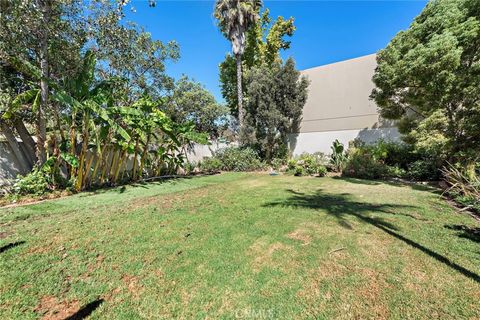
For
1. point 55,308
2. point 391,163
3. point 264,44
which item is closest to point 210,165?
point 391,163

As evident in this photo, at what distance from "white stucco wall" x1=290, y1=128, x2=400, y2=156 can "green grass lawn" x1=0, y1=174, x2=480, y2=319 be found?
873 cm

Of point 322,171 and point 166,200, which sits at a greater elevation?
point 322,171

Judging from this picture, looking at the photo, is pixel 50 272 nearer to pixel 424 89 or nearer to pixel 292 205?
pixel 292 205

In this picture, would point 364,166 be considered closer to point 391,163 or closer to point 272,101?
point 391,163

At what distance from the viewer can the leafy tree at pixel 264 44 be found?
18797 millimetres

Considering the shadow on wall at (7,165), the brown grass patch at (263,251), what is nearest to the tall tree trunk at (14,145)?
the shadow on wall at (7,165)

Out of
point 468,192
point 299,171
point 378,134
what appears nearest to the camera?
point 468,192

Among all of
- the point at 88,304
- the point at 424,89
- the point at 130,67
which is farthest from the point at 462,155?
the point at 130,67

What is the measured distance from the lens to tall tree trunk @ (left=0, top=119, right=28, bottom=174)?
695 centimetres

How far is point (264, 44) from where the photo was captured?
62.4 feet

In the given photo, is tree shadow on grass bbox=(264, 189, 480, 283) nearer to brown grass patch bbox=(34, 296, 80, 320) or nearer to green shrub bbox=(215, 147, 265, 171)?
brown grass patch bbox=(34, 296, 80, 320)

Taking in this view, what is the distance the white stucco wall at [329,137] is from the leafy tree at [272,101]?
2.06 m

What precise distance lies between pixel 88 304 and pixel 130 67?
1108 centimetres

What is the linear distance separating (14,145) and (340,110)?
1680cm
